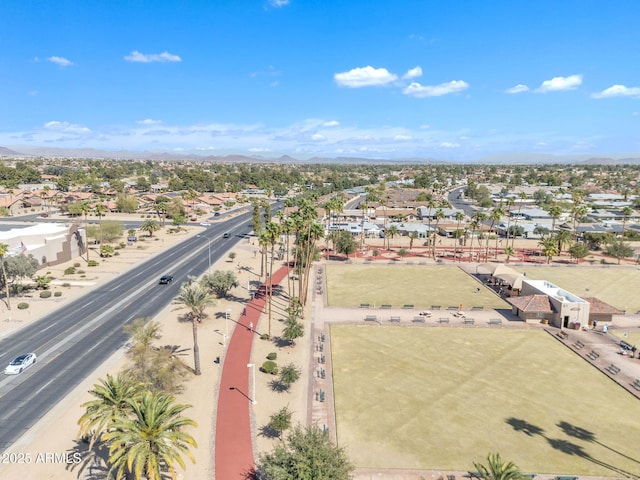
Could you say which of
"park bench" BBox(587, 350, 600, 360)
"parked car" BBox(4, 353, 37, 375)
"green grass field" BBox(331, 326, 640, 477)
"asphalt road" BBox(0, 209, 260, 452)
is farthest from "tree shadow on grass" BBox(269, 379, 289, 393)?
"park bench" BBox(587, 350, 600, 360)

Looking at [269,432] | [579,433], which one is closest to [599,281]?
[579,433]

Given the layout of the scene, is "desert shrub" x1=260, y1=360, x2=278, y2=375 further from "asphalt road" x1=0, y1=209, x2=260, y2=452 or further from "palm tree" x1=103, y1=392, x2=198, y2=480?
"asphalt road" x1=0, y1=209, x2=260, y2=452

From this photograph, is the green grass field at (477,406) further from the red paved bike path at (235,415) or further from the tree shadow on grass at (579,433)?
the red paved bike path at (235,415)

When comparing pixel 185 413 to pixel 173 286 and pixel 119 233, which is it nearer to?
pixel 173 286

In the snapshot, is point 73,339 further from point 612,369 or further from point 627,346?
point 627,346

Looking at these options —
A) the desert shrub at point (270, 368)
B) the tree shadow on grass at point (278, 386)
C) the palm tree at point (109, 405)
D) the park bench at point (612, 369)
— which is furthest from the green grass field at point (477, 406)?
the palm tree at point (109, 405)

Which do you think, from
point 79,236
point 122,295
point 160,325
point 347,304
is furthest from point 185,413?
point 79,236
